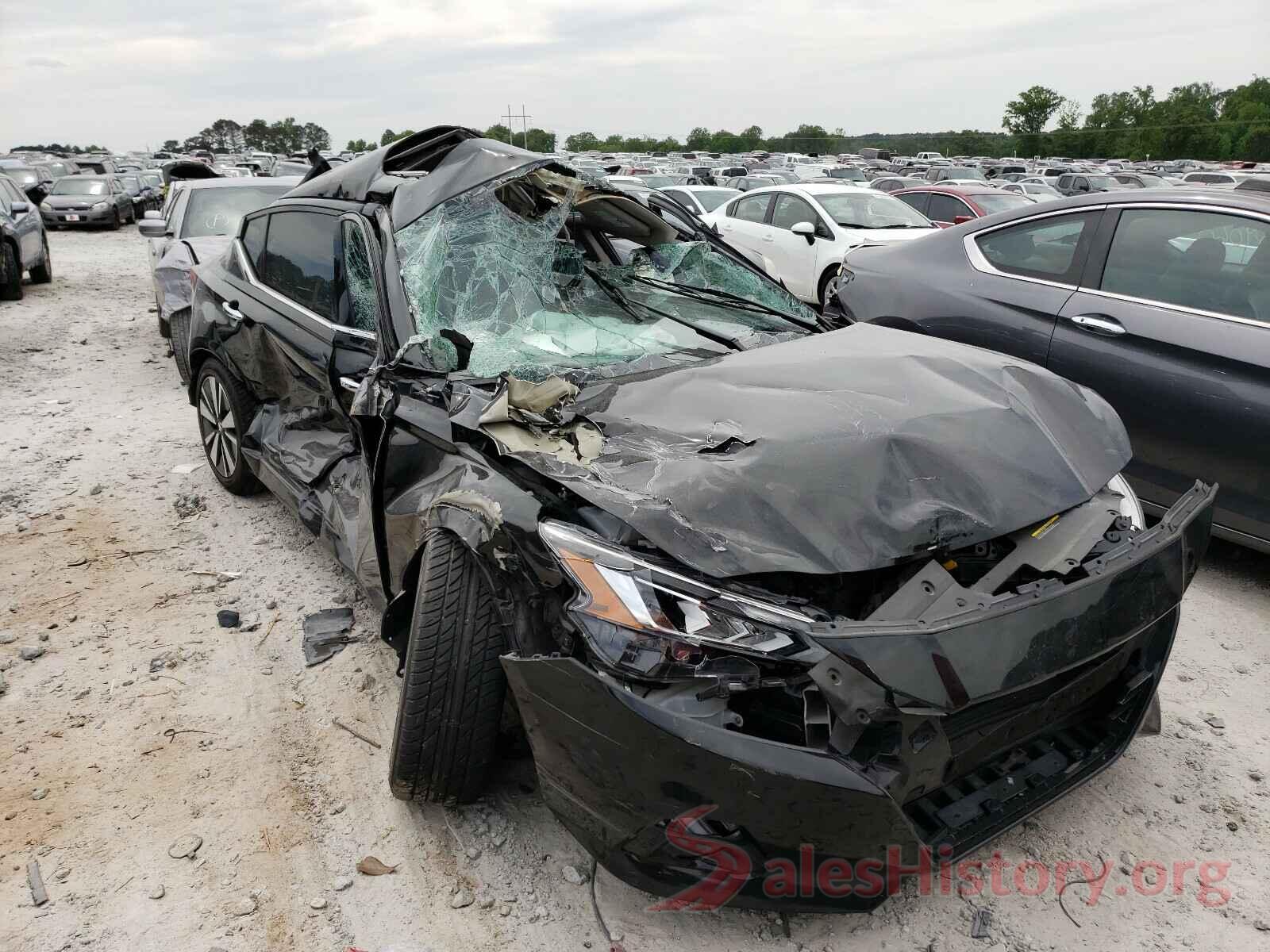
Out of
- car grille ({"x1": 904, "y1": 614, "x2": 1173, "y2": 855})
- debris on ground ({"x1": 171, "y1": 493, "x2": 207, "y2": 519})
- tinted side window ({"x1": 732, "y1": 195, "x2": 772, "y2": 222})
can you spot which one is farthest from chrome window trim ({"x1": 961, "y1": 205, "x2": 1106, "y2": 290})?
tinted side window ({"x1": 732, "y1": 195, "x2": 772, "y2": 222})

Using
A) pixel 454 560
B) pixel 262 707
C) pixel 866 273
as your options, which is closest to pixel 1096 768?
pixel 454 560

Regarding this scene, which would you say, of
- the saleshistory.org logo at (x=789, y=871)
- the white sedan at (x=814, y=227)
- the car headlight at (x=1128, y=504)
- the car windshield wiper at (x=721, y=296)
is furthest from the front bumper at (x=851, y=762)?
the white sedan at (x=814, y=227)

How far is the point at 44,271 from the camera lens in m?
12.5

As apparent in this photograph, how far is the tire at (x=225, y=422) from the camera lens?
14.1 ft

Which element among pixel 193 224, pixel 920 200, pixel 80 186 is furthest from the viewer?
pixel 80 186

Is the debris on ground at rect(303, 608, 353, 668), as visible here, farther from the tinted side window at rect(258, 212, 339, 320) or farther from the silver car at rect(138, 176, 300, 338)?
the silver car at rect(138, 176, 300, 338)

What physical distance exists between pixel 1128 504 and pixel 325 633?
2884 millimetres

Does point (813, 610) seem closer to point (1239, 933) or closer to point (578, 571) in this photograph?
point (578, 571)

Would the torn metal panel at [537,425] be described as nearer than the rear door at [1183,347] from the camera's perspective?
Yes

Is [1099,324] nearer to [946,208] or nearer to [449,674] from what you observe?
[449,674]

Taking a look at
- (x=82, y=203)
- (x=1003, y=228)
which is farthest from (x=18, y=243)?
(x=1003, y=228)

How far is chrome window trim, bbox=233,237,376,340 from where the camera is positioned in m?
3.20

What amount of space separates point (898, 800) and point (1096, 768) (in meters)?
0.78

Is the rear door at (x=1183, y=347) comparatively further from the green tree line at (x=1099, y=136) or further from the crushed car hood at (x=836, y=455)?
the green tree line at (x=1099, y=136)
